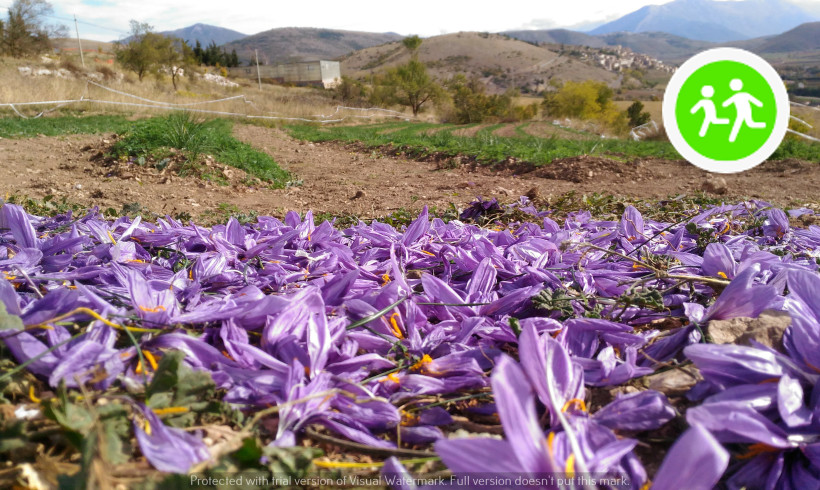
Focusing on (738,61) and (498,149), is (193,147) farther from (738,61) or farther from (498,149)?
(738,61)

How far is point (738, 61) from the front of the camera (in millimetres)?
7023

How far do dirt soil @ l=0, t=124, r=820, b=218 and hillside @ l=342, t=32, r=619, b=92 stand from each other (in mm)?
87916

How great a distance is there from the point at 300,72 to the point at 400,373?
7971 centimetres

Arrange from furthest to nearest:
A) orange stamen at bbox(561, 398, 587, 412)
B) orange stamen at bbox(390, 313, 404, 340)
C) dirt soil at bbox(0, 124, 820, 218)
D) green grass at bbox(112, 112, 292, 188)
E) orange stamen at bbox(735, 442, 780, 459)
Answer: green grass at bbox(112, 112, 292, 188), dirt soil at bbox(0, 124, 820, 218), orange stamen at bbox(390, 313, 404, 340), orange stamen at bbox(561, 398, 587, 412), orange stamen at bbox(735, 442, 780, 459)

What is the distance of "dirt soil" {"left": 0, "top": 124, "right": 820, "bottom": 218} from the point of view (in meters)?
5.09

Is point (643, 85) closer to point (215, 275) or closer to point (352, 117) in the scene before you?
point (352, 117)

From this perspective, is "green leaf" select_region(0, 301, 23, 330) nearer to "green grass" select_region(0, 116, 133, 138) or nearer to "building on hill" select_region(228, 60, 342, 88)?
"green grass" select_region(0, 116, 133, 138)

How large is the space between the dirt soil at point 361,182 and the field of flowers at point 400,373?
2837 millimetres

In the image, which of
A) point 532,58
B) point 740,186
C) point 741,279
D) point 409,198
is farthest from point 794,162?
point 532,58

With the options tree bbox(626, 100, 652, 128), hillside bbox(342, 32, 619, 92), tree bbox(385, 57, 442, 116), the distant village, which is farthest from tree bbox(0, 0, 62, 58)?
the distant village

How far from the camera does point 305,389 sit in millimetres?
1006

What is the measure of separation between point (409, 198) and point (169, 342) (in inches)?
179

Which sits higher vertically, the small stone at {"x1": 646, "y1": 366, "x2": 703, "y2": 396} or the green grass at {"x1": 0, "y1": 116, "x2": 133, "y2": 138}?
the green grass at {"x1": 0, "y1": 116, "x2": 133, "y2": 138}

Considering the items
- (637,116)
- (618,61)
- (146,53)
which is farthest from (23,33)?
(618,61)
